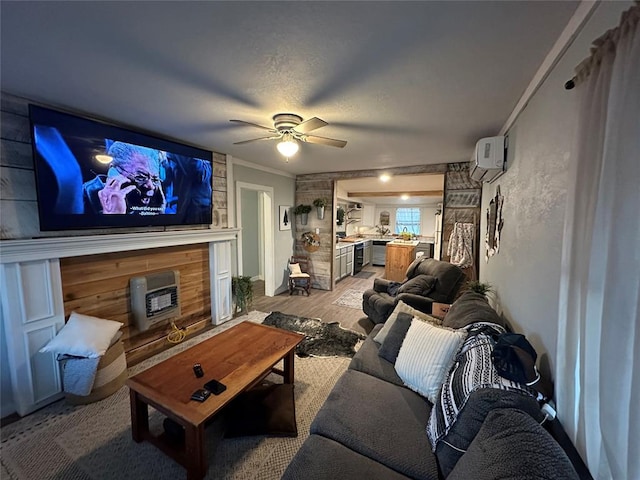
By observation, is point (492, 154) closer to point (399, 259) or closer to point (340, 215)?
point (399, 259)

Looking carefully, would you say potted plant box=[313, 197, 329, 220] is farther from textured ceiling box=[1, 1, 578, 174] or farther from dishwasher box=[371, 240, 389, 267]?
dishwasher box=[371, 240, 389, 267]

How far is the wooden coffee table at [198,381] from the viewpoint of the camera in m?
1.47

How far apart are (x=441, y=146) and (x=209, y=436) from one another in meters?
3.68

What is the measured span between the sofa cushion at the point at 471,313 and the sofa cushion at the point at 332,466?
3.74ft

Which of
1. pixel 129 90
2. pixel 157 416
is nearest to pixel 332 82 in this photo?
pixel 129 90

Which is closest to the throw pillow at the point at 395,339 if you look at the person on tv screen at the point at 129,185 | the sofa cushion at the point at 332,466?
the sofa cushion at the point at 332,466

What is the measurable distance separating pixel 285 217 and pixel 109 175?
3049 millimetres

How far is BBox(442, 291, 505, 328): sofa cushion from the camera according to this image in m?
1.85

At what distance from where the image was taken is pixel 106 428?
1.87 m

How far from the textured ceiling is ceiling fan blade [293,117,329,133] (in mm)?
137

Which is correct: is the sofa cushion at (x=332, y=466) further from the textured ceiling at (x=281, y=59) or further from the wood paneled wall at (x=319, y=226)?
the wood paneled wall at (x=319, y=226)

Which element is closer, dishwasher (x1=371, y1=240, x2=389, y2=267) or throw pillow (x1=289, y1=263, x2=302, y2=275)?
throw pillow (x1=289, y1=263, x2=302, y2=275)

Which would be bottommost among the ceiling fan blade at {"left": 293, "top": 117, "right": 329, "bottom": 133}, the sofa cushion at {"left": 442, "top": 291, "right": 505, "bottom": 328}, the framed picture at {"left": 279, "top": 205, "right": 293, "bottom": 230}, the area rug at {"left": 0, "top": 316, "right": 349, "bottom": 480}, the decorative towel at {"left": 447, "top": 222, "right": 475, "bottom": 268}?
the area rug at {"left": 0, "top": 316, "right": 349, "bottom": 480}

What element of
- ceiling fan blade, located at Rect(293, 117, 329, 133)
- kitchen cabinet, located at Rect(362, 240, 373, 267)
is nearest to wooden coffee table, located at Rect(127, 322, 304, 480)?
ceiling fan blade, located at Rect(293, 117, 329, 133)
